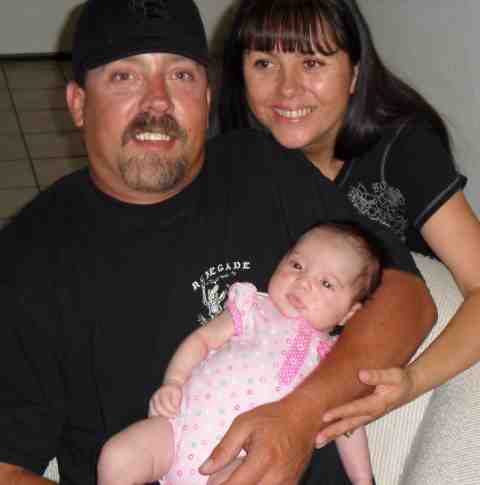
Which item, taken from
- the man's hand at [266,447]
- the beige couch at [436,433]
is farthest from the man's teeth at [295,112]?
the man's hand at [266,447]

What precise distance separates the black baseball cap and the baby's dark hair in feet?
1.64

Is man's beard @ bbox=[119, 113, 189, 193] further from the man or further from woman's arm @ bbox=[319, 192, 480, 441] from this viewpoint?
woman's arm @ bbox=[319, 192, 480, 441]

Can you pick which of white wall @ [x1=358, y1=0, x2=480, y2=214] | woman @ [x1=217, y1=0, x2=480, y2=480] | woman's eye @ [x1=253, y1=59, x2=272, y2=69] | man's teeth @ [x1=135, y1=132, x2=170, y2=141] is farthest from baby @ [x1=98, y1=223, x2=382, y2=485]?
white wall @ [x1=358, y1=0, x2=480, y2=214]

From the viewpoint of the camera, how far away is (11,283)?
61.1 inches

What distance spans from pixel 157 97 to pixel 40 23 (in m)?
5.67

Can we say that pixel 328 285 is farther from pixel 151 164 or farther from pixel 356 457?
pixel 151 164

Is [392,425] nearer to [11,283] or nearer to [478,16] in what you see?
[11,283]

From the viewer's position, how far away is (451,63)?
3416 mm

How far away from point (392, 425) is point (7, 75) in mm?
5758

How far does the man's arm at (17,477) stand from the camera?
4.86 feet

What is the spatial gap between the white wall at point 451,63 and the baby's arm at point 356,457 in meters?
1.90

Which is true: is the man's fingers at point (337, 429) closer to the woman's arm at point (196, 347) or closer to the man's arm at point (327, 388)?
the man's arm at point (327, 388)

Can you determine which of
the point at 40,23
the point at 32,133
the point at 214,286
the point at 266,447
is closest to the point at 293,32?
the point at 214,286

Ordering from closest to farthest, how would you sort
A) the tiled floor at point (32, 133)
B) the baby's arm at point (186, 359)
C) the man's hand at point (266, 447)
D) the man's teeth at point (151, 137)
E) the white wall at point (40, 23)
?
the man's hand at point (266, 447)
the baby's arm at point (186, 359)
the man's teeth at point (151, 137)
the tiled floor at point (32, 133)
the white wall at point (40, 23)
